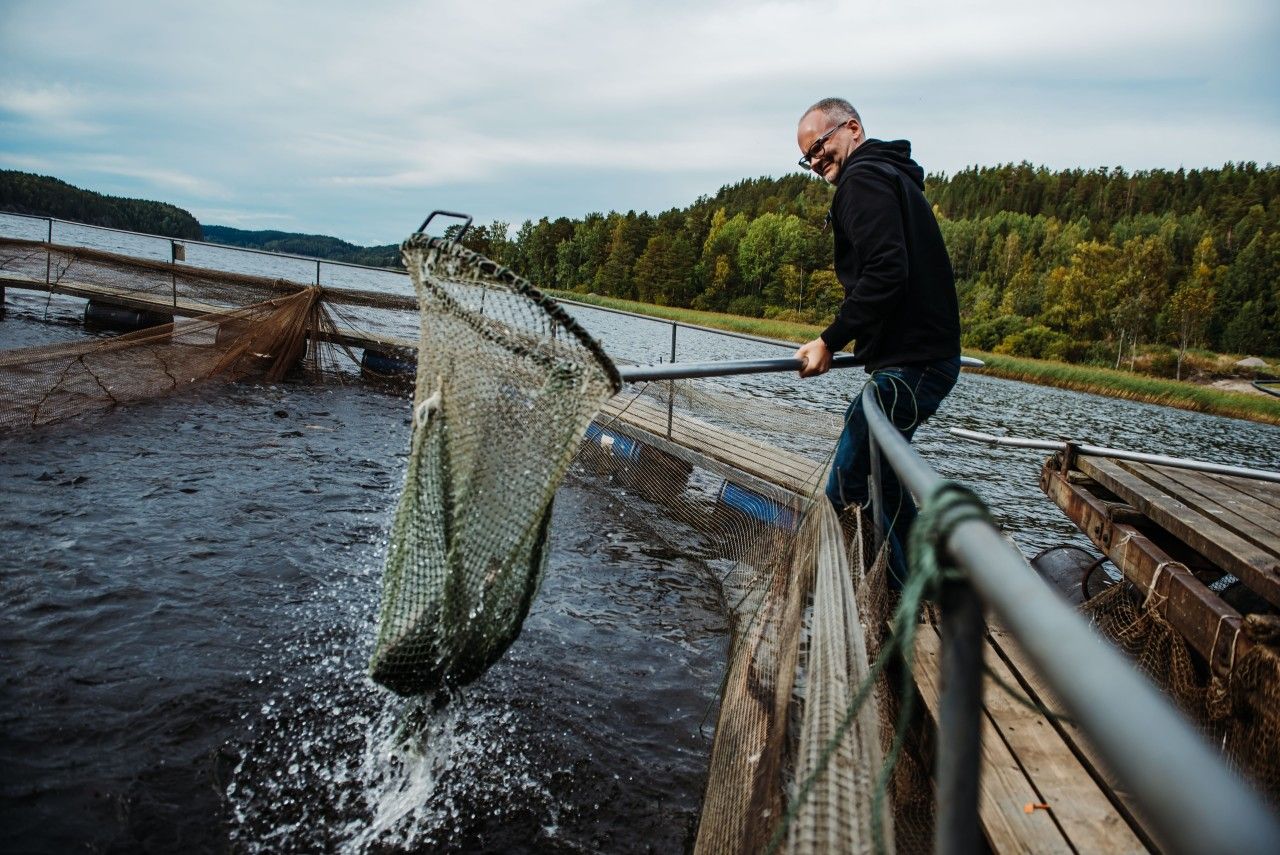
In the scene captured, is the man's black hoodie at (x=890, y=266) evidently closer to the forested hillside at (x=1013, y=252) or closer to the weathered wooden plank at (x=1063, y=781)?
the weathered wooden plank at (x=1063, y=781)

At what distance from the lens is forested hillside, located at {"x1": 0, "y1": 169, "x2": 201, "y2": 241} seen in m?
95.6

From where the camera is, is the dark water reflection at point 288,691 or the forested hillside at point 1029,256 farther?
the forested hillside at point 1029,256

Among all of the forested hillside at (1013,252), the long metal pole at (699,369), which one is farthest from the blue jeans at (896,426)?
the forested hillside at (1013,252)

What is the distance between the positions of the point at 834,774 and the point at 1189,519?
14.5 ft

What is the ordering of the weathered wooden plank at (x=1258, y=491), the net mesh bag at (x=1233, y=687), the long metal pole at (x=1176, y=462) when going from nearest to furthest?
the net mesh bag at (x=1233, y=687), the long metal pole at (x=1176, y=462), the weathered wooden plank at (x=1258, y=491)

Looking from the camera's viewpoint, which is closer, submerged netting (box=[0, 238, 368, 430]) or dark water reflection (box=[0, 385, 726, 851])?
dark water reflection (box=[0, 385, 726, 851])

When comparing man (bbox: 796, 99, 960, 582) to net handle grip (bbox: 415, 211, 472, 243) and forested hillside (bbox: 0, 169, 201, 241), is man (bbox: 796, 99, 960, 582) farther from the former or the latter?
forested hillside (bbox: 0, 169, 201, 241)

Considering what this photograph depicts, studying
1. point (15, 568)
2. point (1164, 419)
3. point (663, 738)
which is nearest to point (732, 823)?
point (663, 738)

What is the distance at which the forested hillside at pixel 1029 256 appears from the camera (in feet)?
271

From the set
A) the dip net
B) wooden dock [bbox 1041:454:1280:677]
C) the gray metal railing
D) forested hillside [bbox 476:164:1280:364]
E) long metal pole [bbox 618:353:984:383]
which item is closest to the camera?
the gray metal railing

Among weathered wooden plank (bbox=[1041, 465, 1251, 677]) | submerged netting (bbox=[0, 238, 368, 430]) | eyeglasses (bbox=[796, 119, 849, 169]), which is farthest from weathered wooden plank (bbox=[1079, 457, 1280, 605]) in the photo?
submerged netting (bbox=[0, 238, 368, 430])

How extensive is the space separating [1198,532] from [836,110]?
3.18 meters

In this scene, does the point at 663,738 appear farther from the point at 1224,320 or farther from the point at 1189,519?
the point at 1224,320

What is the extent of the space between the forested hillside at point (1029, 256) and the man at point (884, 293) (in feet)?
280
